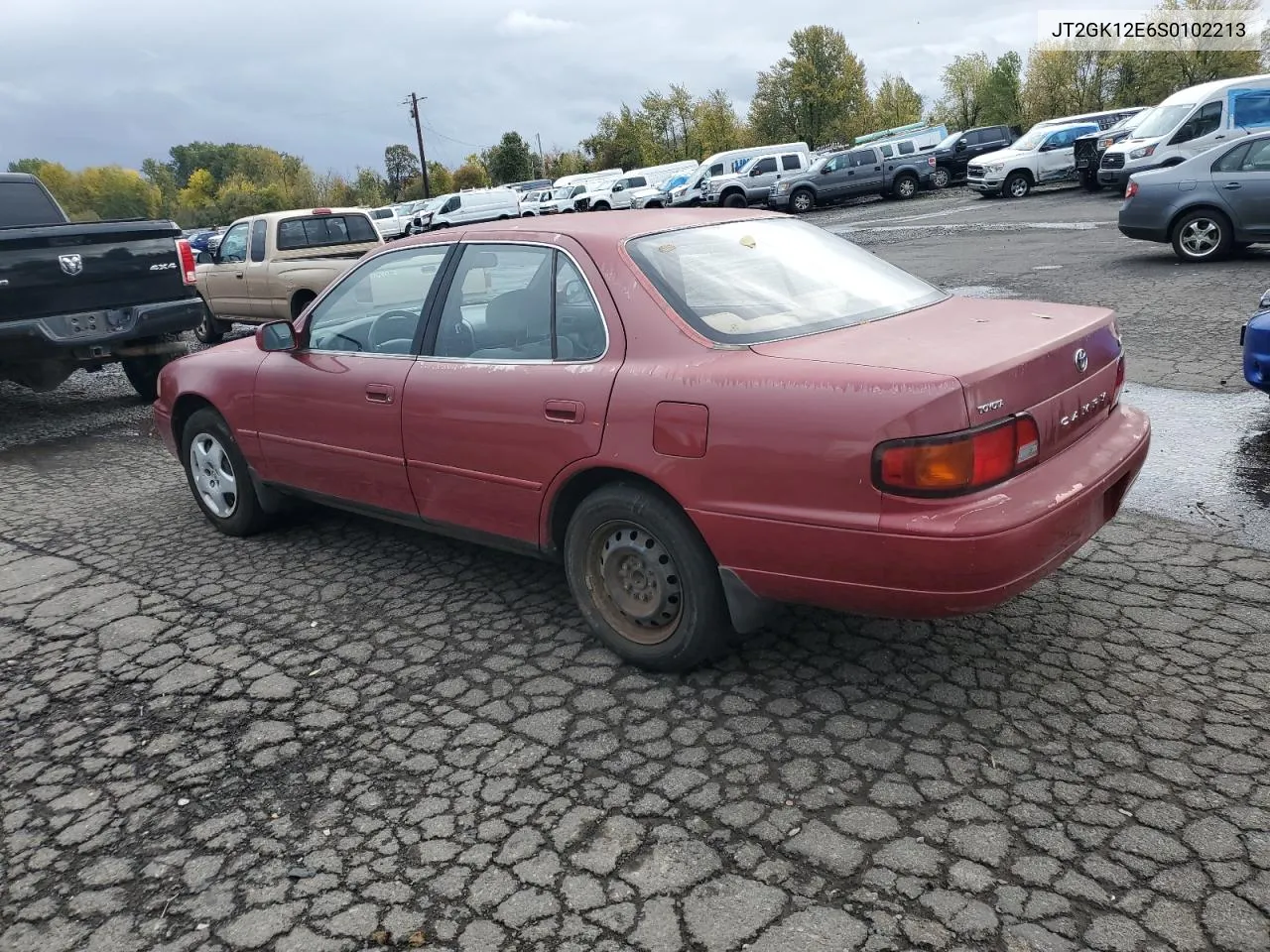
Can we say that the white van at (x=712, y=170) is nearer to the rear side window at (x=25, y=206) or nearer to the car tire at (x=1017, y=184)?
the car tire at (x=1017, y=184)

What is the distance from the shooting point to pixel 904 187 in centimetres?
3309

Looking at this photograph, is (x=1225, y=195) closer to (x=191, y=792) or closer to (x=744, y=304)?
(x=744, y=304)

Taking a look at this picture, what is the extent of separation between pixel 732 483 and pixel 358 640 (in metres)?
1.81

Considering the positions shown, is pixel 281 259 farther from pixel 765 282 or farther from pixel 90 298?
pixel 765 282

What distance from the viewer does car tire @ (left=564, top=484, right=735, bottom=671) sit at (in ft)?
11.1

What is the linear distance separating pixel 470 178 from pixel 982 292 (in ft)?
284

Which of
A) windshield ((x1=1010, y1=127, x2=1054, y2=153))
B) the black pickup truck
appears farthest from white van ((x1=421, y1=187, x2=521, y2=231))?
the black pickup truck

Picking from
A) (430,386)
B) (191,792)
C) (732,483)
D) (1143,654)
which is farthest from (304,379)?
(1143,654)

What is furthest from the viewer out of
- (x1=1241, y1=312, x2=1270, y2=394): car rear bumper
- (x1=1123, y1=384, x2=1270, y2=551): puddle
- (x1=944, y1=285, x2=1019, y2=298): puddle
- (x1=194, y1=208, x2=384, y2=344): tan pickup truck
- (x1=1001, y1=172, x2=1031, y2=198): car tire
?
(x1=1001, y1=172, x2=1031, y2=198): car tire

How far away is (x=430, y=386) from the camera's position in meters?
4.10

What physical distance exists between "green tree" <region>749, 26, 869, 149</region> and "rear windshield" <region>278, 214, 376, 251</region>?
61.3 m

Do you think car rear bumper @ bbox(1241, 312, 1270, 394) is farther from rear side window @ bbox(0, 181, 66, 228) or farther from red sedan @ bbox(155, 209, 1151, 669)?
rear side window @ bbox(0, 181, 66, 228)

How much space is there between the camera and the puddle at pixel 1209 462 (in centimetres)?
473

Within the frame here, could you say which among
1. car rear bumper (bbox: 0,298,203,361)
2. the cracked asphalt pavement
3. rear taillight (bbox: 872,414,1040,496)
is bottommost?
the cracked asphalt pavement
